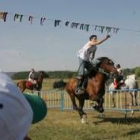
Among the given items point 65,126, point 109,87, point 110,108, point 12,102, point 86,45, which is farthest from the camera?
point 109,87

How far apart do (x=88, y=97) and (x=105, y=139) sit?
3.58m

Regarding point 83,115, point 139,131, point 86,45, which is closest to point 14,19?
point 86,45

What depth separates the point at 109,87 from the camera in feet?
58.5

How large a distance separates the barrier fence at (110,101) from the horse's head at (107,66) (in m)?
1.46

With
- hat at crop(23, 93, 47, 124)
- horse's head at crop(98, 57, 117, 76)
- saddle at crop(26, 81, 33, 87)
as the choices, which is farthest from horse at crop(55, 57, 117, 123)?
hat at crop(23, 93, 47, 124)

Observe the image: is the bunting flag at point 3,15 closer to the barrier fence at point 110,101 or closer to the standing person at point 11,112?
the barrier fence at point 110,101

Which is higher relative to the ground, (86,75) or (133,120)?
(86,75)

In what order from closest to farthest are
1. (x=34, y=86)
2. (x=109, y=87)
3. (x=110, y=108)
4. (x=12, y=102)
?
(x=12, y=102) < (x=110, y=108) < (x=109, y=87) < (x=34, y=86)

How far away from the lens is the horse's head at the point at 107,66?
39.8ft

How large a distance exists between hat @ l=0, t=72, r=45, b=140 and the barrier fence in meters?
12.3

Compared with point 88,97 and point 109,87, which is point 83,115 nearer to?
point 88,97

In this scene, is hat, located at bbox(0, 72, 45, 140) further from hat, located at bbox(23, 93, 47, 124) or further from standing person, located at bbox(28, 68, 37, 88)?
standing person, located at bbox(28, 68, 37, 88)

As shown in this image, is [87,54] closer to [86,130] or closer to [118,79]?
[118,79]

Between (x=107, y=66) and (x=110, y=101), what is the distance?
14.2ft
